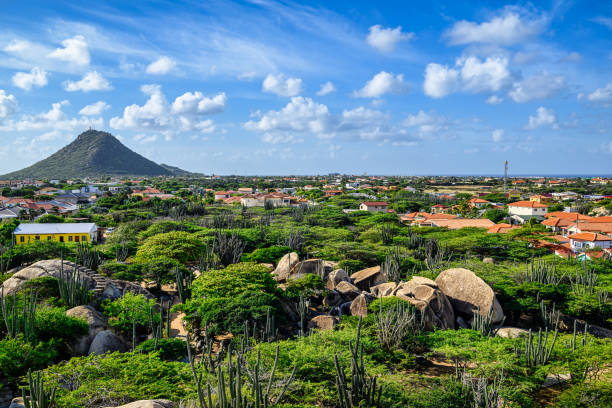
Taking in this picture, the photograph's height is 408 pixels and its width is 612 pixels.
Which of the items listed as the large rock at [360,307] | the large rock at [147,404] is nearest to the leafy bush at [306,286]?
the large rock at [360,307]

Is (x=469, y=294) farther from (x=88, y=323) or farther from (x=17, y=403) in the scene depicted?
(x=17, y=403)

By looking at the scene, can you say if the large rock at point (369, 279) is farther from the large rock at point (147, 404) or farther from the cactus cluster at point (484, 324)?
the large rock at point (147, 404)

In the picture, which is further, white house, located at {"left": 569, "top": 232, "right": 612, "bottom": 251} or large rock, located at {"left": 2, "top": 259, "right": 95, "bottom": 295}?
white house, located at {"left": 569, "top": 232, "right": 612, "bottom": 251}

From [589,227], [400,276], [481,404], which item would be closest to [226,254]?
[400,276]

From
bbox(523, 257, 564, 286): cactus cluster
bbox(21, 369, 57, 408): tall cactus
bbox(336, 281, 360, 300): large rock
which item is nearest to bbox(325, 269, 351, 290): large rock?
bbox(336, 281, 360, 300): large rock

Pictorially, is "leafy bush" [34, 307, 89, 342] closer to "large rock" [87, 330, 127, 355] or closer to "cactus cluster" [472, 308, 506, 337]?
"large rock" [87, 330, 127, 355]

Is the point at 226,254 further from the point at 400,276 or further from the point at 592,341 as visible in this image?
the point at 592,341

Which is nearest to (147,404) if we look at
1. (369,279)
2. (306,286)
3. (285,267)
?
(306,286)

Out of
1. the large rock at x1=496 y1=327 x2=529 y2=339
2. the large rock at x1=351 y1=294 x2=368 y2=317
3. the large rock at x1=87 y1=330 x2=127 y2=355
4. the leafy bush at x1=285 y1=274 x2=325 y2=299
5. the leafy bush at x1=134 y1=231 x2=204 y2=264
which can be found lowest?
the large rock at x1=496 y1=327 x2=529 y2=339
